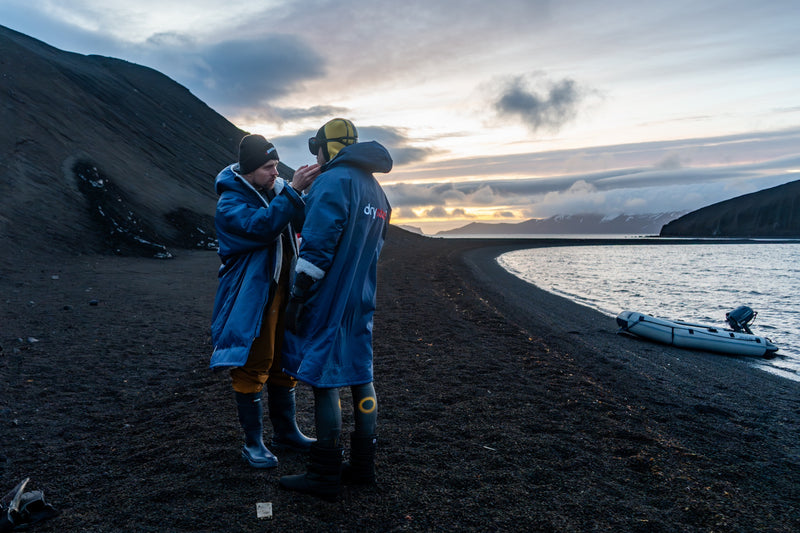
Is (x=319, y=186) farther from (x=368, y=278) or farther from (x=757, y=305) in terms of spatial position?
(x=757, y=305)

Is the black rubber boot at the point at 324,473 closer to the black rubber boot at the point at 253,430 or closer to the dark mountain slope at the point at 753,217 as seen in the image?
the black rubber boot at the point at 253,430

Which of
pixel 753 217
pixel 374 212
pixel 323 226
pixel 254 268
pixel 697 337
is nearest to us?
pixel 323 226

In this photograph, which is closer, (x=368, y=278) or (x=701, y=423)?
(x=368, y=278)

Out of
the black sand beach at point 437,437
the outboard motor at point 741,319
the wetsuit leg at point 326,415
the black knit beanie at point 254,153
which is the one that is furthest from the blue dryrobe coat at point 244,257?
the outboard motor at point 741,319

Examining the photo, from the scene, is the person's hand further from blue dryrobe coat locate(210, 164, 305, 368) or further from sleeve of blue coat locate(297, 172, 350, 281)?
sleeve of blue coat locate(297, 172, 350, 281)

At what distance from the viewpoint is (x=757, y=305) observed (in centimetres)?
1991

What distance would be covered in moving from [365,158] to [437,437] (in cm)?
268

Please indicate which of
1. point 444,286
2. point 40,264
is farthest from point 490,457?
point 40,264

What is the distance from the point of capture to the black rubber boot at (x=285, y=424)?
12.3 ft

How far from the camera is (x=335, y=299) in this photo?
9.73 feet

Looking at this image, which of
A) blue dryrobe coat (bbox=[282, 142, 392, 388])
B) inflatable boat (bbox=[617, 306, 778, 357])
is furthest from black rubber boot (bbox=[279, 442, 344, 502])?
inflatable boat (bbox=[617, 306, 778, 357])

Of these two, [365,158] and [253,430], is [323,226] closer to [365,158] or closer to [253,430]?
[365,158]

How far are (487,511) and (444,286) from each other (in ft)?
53.0

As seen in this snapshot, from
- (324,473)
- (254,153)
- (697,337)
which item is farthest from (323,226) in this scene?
(697,337)
